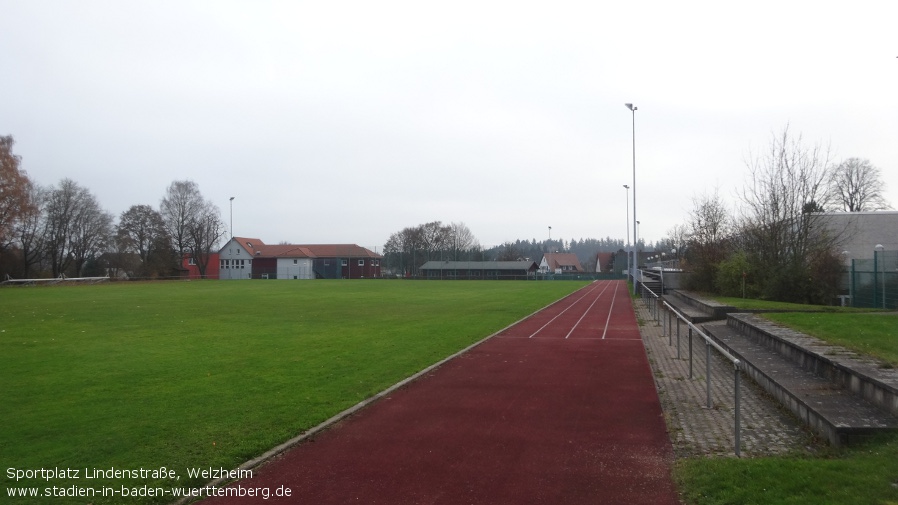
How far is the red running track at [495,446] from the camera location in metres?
5.26

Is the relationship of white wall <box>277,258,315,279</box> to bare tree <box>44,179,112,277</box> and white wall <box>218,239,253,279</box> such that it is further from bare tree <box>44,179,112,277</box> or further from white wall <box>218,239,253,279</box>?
bare tree <box>44,179,112,277</box>

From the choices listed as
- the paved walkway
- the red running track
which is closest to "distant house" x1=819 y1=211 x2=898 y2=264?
the paved walkway

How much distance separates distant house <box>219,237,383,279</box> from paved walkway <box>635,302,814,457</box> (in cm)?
8685

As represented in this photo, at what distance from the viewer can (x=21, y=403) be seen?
8.59m

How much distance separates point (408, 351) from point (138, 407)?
6.37 metres

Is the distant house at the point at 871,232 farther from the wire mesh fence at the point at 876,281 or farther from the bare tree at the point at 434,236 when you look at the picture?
the bare tree at the point at 434,236

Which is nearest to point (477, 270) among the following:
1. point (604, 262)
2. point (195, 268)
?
point (195, 268)

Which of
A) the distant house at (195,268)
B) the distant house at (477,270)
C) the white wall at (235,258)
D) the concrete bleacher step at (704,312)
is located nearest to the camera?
the concrete bleacher step at (704,312)

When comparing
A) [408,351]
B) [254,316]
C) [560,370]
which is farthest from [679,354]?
[254,316]

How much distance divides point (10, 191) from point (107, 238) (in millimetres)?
28910

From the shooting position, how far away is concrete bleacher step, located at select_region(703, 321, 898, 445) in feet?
19.4

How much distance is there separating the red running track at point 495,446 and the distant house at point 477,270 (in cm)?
8728


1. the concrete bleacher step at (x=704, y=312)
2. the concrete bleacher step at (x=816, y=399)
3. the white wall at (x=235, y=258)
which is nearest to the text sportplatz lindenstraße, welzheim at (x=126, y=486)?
the concrete bleacher step at (x=816, y=399)

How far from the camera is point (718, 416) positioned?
7.93 meters
